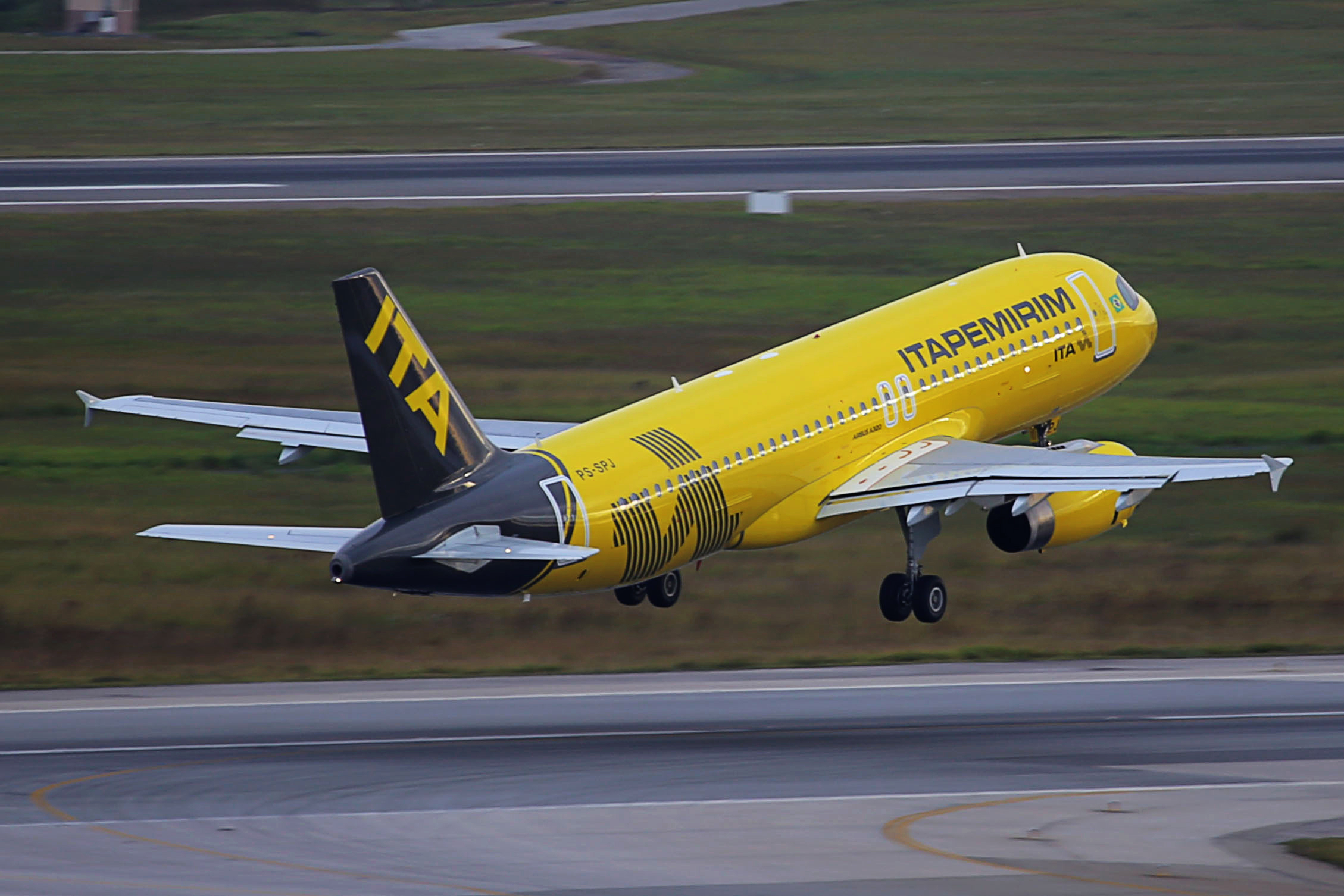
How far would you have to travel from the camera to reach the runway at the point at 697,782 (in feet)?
89.4

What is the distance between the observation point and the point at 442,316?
69562 mm

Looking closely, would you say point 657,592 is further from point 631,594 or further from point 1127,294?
point 1127,294

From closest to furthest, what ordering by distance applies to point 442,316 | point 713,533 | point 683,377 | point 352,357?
point 352,357, point 713,533, point 683,377, point 442,316

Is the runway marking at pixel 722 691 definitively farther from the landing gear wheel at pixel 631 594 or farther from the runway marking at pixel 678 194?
the runway marking at pixel 678 194

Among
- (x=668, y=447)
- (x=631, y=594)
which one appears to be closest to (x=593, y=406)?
(x=631, y=594)

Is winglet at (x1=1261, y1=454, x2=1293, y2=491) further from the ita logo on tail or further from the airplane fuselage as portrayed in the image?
the ita logo on tail

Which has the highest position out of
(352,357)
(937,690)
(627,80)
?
(627,80)

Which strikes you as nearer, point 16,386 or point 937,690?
point 937,690

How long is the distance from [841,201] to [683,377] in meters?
18.0

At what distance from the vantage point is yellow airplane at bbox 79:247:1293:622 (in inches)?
1303

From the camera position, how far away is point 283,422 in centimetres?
4366

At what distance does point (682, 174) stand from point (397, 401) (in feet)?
171

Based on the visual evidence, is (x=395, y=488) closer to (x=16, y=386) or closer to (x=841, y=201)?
(x=16, y=386)

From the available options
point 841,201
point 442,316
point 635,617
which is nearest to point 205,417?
point 635,617
